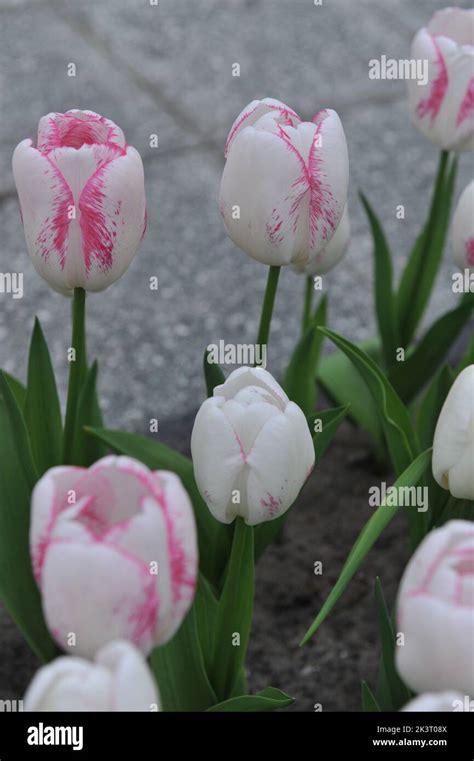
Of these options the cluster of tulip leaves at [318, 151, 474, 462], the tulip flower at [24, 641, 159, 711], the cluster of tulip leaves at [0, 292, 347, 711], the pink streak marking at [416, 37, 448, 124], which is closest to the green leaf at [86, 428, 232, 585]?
the cluster of tulip leaves at [0, 292, 347, 711]

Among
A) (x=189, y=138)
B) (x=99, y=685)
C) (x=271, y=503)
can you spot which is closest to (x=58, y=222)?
(x=271, y=503)

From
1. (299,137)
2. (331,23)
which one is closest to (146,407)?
(299,137)

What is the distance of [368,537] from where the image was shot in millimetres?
1066

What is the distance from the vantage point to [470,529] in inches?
28.7

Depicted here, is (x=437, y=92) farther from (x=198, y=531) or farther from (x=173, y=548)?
(x=173, y=548)

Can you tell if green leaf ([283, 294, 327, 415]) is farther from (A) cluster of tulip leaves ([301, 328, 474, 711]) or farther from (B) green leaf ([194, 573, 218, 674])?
(B) green leaf ([194, 573, 218, 674])

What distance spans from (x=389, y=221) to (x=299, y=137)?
1297 millimetres

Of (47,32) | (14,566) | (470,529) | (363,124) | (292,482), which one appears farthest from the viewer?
(47,32)

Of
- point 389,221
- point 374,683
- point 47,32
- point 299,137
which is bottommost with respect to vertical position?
point 374,683

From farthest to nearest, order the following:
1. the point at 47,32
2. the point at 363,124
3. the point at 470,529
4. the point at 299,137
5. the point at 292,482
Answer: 1. the point at 47,32
2. the point at 363,124
3. the point at 299,137
4. the point at 292,482
5. the point at 470,529

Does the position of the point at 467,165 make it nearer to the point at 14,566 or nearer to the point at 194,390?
the point at 194,390

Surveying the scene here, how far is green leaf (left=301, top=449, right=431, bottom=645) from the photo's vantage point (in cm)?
104

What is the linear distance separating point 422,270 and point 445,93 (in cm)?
30

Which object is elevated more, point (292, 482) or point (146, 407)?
point (146, 407)
